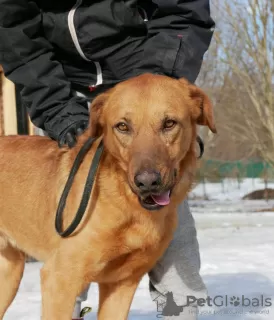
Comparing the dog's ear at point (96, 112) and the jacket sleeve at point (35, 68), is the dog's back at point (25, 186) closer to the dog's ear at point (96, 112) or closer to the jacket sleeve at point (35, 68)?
the jacket sleeve at point (35, 68)

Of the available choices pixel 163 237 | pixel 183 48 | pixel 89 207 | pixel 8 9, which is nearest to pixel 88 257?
pixel 89 207

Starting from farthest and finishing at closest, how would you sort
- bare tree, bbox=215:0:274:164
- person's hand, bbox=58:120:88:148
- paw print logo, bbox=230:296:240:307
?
bare tree, bbox=215:0:274:164, paw print logo, bbox=230:296:240:307, person's hand, bbox=58:120:88:148

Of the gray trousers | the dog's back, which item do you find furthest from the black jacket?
the gray trousers

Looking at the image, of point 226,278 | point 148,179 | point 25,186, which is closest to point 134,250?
point 148,179

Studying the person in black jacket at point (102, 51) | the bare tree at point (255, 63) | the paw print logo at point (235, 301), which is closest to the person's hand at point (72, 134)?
the person in black jacket at point (102, 51)

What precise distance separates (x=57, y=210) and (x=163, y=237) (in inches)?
23.5

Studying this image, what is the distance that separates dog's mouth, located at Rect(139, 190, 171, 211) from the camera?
2.74m

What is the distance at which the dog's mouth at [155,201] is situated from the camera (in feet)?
8.98

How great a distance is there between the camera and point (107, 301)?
334cm

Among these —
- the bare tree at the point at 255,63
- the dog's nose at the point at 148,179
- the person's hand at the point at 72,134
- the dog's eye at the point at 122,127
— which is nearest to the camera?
the dog's nose at the point at 148,179

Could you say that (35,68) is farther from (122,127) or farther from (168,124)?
(168,124)

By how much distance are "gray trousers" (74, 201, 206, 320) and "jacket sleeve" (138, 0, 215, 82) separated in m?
0.90

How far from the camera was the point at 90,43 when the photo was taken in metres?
3.38

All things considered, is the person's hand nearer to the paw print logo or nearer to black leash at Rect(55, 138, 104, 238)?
black leash at Rect(55, 138, 104, 238)
